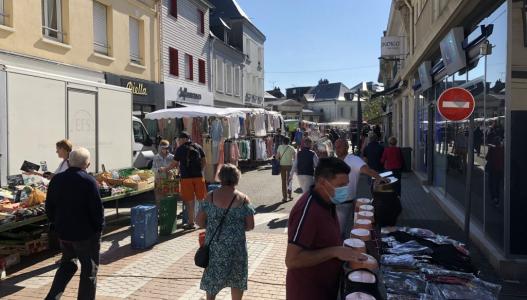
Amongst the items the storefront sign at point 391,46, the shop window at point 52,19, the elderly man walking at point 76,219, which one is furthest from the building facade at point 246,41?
the elderly man walking at point 76,219

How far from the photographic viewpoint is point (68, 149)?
668 cm

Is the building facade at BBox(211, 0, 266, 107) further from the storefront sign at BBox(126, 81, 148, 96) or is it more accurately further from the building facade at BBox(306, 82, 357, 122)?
the building facade at BBox(306, 82, 357, 122)

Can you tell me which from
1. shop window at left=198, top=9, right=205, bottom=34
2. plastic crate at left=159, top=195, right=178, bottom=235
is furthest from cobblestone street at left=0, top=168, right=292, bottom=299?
shop window at left=198, top=9, right=205, bottom=34

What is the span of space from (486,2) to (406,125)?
1467cm

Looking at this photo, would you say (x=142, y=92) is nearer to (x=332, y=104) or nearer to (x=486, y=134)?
(x=486, y=134)

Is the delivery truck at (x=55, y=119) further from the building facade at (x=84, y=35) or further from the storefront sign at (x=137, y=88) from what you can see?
the storefront sign at (x=137, y=88)

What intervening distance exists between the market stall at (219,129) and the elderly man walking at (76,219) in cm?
915

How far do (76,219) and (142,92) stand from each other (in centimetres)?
1508

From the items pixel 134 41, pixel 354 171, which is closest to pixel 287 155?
pixel 354 171

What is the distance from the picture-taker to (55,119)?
870 centimetres

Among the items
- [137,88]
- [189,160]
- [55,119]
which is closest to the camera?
[55,119]

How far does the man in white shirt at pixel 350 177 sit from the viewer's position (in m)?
6.29

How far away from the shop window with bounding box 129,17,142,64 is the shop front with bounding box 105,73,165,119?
3.41 ft

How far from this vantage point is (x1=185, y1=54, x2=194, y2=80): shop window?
2445cm
